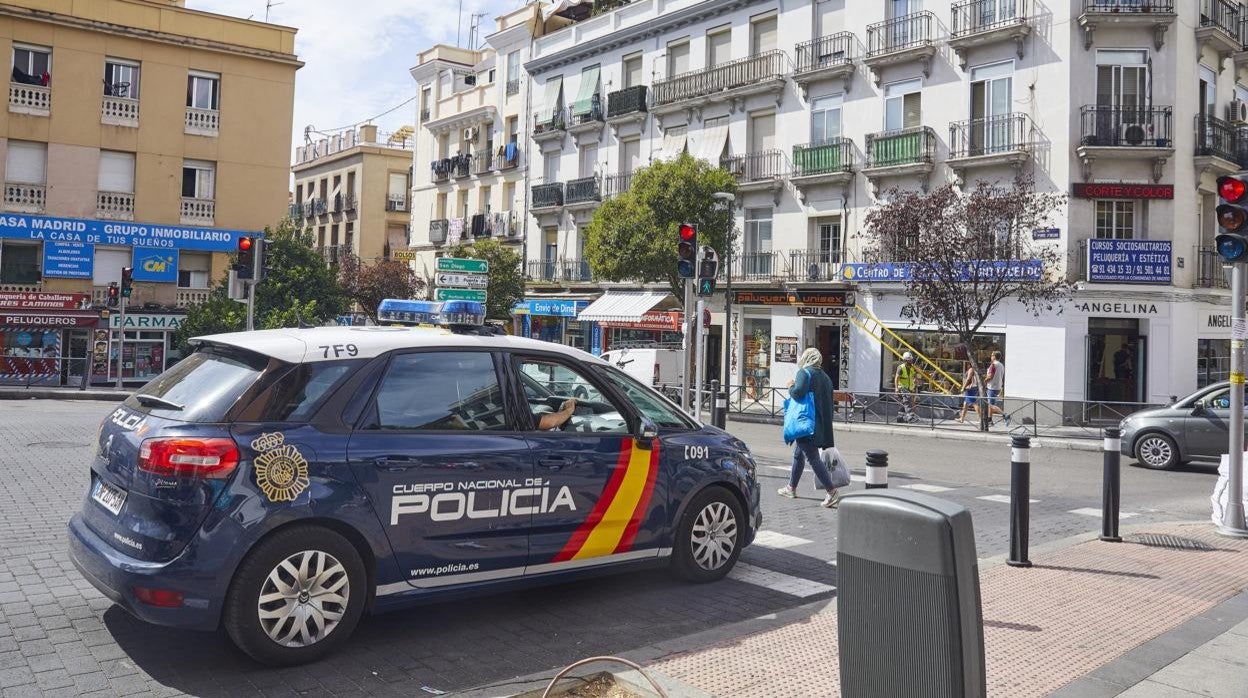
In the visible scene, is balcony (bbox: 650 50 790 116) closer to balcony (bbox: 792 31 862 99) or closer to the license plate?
balcony (bbox: 792 31 862 99)

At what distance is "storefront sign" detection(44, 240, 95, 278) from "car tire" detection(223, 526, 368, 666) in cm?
2952

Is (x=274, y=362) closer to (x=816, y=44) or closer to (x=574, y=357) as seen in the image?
(x=574, y=357)

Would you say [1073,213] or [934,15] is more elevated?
[934,15]

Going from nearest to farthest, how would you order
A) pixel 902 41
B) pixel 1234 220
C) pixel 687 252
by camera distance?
1. pixel 1234 220
2. pixel 687 252
3. pixel 902 41

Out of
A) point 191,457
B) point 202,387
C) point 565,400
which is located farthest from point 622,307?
point 191,457

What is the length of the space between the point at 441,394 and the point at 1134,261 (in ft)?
73.8

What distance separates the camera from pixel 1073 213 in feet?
76.4

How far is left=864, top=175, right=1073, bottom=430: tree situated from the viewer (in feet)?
68.9

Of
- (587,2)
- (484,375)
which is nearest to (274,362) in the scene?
(484,375)

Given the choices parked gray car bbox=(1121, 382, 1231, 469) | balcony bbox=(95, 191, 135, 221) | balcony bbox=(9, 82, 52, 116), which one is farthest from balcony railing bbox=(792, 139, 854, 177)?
balcony bbox=(9, 82, 52, 116)

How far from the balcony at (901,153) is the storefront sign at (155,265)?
22.6 metres

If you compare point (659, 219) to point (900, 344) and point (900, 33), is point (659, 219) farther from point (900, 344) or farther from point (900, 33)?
point (900, 33)

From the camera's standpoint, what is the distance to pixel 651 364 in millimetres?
25828

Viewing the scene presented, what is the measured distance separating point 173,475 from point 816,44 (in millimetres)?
27643
